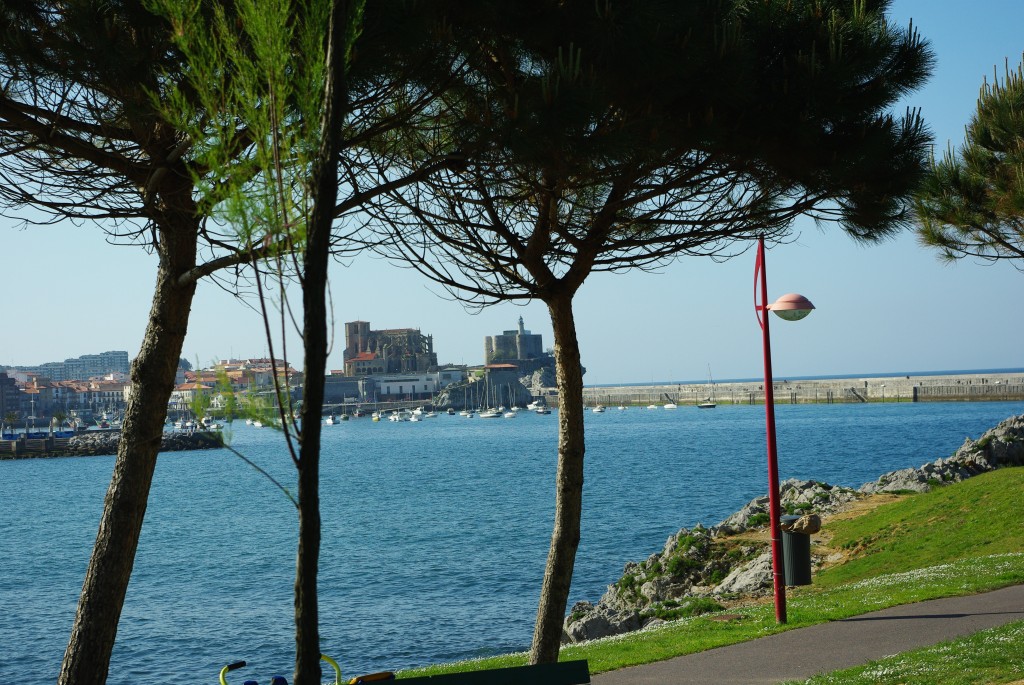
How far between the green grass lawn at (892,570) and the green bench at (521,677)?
2625 mm

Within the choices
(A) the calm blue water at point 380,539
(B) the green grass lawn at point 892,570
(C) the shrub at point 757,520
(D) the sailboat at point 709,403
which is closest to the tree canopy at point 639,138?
(B) the green grass lawn at point 892,570

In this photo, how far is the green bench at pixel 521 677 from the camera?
15.6 feet

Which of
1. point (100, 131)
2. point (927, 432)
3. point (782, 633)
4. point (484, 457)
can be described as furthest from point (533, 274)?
point (927, 432)

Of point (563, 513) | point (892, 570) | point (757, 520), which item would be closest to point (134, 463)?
point (563, 513)

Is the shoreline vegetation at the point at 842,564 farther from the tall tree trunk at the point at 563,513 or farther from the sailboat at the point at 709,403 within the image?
the sailboat at the point at 709,403

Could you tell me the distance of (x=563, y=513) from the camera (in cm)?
726

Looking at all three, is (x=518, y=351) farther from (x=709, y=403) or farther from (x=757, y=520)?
(x=757, y=520)

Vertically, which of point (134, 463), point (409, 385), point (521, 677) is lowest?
point (521, 677)

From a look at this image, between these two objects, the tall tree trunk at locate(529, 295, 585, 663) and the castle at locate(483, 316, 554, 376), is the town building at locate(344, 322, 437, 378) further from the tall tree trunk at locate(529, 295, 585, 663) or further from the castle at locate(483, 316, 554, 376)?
the tall tree trunk at locate(529, 295, 585, 663)

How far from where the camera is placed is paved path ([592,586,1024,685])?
308 inches

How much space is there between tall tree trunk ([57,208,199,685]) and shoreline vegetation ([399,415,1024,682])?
4496 millimetres

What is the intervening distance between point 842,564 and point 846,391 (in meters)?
128

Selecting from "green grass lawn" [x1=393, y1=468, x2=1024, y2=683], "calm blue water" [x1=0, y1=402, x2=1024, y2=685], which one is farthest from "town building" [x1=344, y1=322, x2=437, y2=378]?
"green grass lawn" [x1=393, y1=468, x2=1024, y2=683]

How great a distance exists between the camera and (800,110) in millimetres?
6312
